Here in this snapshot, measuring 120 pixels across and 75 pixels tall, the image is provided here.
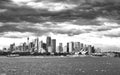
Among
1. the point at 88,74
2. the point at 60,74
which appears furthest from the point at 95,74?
the point at 60,74

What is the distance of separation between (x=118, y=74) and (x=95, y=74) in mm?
9863

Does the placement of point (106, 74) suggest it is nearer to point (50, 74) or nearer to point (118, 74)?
point (118, 74)

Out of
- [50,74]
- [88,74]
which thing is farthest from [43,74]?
[88,74]

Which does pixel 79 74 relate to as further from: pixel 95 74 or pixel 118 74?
pixel 118 74

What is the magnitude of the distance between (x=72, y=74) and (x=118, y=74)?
2014 centimetres

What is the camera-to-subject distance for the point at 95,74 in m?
118

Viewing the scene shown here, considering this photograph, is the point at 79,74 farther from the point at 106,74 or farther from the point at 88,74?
the point at 106,74

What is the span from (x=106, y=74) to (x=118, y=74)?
511 centimetres

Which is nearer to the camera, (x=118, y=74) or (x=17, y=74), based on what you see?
(x=118, y=74)

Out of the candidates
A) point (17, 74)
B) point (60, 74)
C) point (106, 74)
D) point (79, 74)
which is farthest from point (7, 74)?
point (106, 74)

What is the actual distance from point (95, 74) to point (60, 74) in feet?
51.7

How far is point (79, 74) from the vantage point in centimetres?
11725

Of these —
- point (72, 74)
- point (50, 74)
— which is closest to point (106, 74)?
point (72, 74)

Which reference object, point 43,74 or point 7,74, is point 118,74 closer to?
point 43,74
